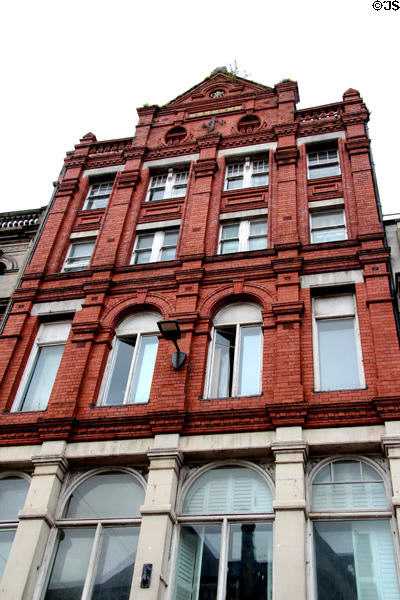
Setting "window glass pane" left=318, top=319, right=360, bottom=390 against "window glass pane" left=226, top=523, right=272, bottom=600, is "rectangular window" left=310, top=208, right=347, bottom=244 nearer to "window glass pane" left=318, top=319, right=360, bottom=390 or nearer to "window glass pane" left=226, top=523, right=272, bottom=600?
"window glass pane" left=318, top=319, right=360, bottom=390

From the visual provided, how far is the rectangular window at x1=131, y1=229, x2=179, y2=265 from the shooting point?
61.3ft

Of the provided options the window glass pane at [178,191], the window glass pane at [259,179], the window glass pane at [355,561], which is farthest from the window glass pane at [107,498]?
the window glass pane at [259,179]

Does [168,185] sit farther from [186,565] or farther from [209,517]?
[186,565]

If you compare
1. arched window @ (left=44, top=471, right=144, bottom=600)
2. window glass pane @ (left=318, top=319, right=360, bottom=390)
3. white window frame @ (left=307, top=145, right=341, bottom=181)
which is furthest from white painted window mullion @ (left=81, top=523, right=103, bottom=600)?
white window frame @ (left=307, top=145, right=341, bottom=181)

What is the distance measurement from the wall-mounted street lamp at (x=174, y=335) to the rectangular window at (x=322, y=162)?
8.22 m

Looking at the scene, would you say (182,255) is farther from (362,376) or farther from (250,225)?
(362,376)

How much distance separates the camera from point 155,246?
18.9 metres

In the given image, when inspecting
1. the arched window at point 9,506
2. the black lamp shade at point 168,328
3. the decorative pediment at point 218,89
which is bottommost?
the arched window at point 9,506

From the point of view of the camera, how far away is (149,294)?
55.4ft

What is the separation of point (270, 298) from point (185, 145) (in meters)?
8.53

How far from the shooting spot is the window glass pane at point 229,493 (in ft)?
39.9

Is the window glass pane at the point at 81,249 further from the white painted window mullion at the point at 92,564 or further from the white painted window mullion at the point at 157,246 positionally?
the white painted window mullion at the point at 92,564

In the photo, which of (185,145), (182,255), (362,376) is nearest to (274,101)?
(185,145)

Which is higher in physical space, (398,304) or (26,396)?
(398,304)
